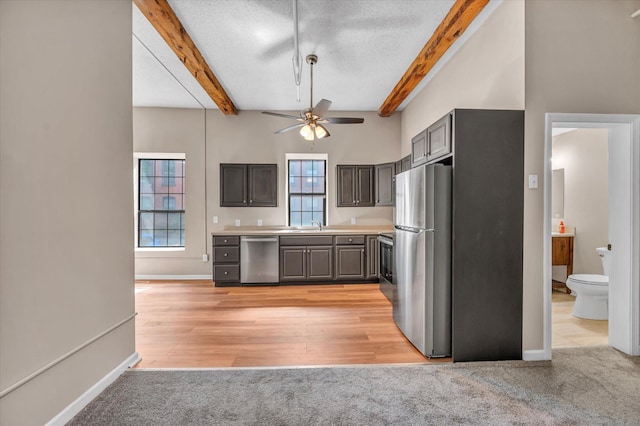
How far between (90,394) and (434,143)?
3.15 metres

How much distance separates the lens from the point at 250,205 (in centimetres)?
516

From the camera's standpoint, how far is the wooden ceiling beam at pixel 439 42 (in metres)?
2.51

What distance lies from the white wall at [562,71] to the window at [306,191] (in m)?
3.53

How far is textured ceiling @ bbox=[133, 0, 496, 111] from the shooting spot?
2.58m

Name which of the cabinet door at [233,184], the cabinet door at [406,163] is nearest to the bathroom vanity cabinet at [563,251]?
the cabinet door at [406,163]

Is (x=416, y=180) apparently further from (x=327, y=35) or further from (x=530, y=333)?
(x=327, y=35)

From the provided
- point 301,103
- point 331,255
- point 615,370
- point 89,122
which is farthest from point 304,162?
point 615,370

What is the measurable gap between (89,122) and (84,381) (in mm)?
1647

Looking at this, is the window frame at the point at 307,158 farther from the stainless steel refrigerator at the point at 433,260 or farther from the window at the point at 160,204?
the stainless steel refrigerator at the point at 433,260

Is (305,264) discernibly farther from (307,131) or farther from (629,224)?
(629,224)

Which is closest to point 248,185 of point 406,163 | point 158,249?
point 158,249

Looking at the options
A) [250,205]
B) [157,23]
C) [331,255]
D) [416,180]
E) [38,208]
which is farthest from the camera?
[250,205]

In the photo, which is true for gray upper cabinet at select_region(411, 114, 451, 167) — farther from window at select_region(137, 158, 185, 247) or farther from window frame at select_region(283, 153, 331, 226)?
window at select_region(137, 158, 185, 247)

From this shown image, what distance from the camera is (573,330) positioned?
2.85 m
